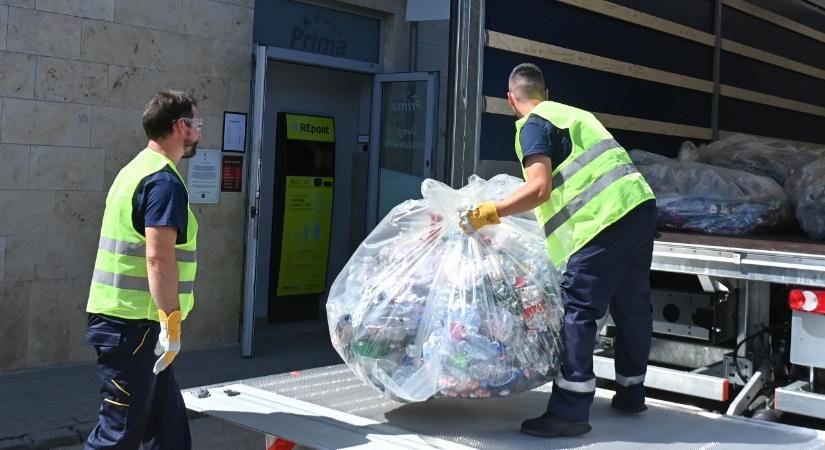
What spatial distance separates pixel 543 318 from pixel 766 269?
2.90 ft

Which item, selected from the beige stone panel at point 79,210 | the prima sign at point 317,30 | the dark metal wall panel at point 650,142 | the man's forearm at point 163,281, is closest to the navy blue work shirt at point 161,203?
the man's forearm at point 163,281

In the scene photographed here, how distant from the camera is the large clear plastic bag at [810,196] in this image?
14.3ft

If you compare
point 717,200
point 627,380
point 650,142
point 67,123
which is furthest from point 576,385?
point 67,123

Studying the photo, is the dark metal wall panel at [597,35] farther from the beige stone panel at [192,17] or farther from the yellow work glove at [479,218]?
the beige stone panel at [192,17]

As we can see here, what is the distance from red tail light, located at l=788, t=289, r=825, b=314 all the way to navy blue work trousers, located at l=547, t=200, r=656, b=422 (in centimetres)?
50

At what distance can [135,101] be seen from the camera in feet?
21.7

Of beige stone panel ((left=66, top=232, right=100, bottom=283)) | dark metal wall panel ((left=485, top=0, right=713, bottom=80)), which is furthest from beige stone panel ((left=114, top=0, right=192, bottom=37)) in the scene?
dark metal wall panel ((left=485, top=0, right=713, bottom=80))

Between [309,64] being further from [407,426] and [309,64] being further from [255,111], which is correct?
[407,426]

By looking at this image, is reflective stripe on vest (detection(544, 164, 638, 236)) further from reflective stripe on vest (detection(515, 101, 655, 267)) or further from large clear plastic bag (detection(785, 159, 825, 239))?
large clear plastic bag (detection(785, 159, 825, 239))

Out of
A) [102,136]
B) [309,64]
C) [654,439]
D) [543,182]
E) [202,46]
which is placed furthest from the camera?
[309,64]

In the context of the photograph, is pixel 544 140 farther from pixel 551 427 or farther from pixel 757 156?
pixel 757 156

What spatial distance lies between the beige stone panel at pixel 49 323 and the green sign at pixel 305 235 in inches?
78.8

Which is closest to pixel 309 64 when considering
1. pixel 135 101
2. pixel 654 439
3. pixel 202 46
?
pixel 202 46

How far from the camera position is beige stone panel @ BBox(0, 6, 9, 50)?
5.93m
